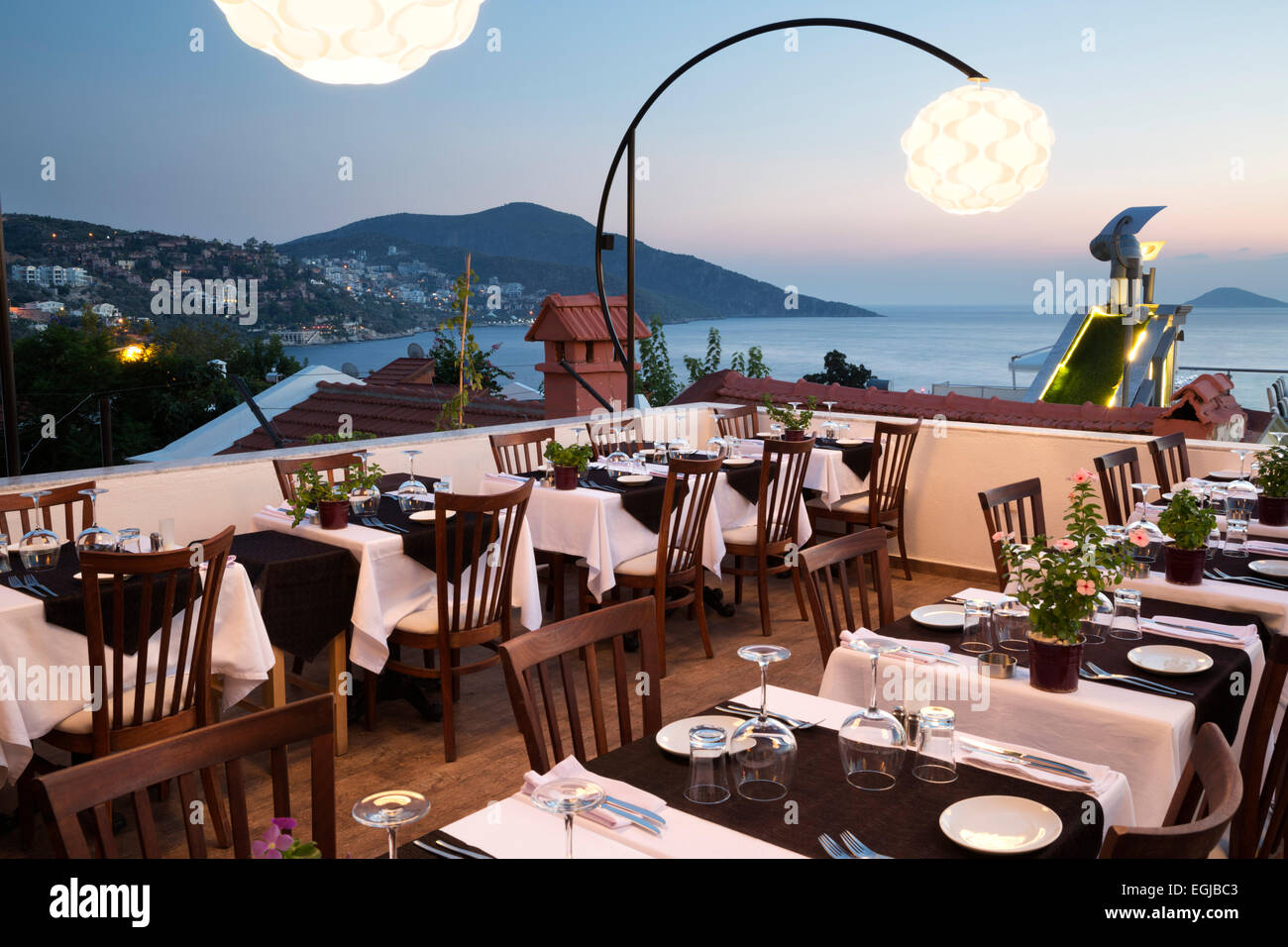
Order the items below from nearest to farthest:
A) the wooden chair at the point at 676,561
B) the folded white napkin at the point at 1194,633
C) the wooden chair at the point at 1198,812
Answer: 1. the wooden chair at the point at 1198,812
2. the folded white napkin at the point at 1194,633
3. the wooden chair at the point at 676,561

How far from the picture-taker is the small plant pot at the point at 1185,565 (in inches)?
123

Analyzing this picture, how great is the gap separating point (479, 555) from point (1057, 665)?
2048mm

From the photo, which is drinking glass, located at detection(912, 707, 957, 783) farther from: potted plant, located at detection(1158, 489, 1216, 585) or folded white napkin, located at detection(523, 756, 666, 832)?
potted plant, located at detection(1158, 489, 1216, 585)

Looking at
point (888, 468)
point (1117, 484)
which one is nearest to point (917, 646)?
point (1117, 484)

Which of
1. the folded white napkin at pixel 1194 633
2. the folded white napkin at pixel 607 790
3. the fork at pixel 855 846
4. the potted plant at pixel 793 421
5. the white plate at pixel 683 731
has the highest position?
the potted plant at pixel 793 421

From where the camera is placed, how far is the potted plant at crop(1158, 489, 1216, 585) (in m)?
3.06

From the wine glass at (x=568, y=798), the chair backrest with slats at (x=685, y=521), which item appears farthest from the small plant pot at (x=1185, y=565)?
the wine glass at (x=568, y=798)

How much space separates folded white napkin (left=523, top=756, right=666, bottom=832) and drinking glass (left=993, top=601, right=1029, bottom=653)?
1202mm

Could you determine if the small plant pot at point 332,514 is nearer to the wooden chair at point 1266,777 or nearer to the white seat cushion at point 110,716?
the white seat cushion at point 110,716

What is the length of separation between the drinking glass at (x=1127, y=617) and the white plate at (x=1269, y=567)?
0.89 meters
